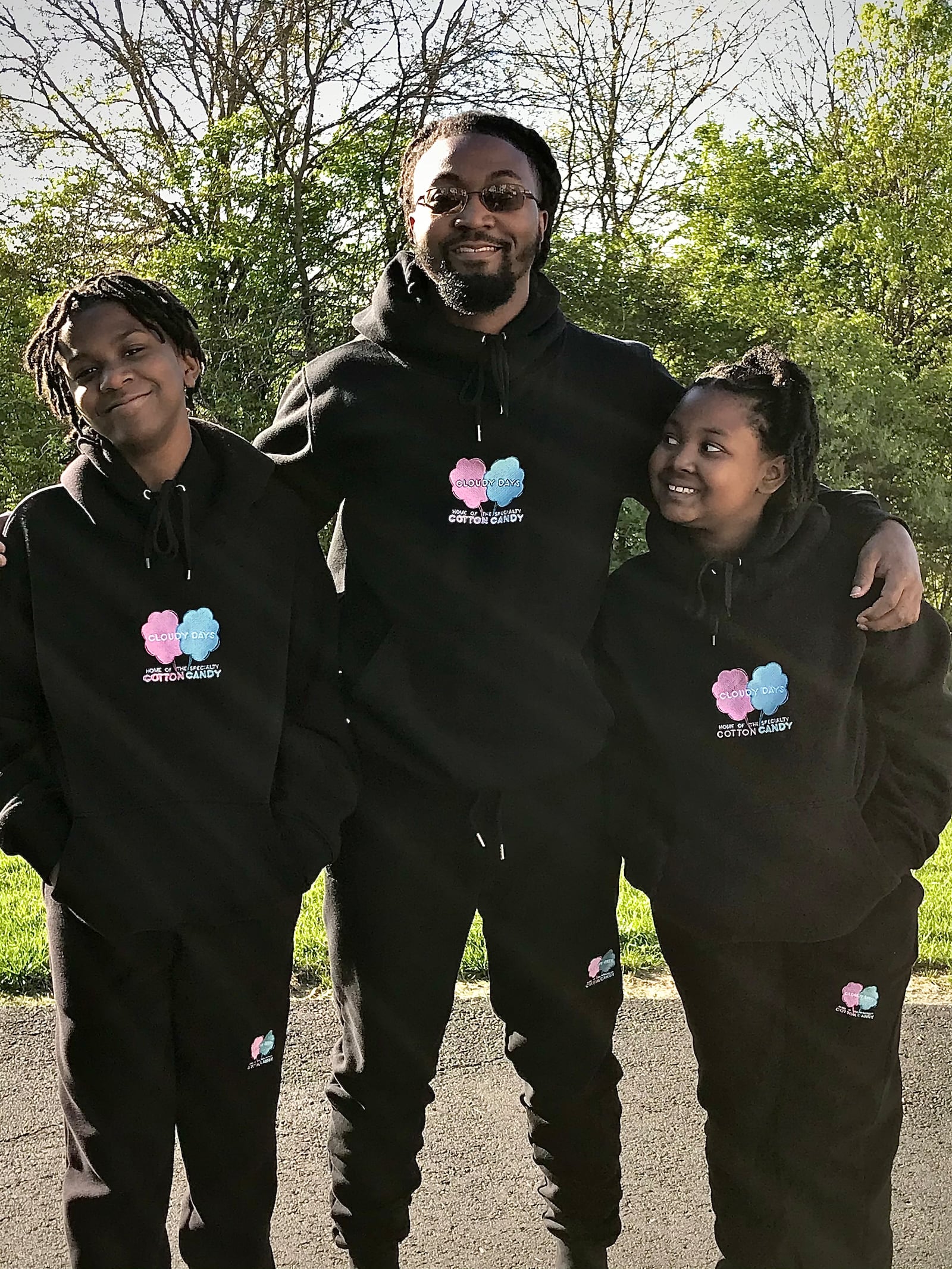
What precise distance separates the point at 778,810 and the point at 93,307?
1784 millimetres

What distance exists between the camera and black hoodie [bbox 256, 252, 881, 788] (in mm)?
2639

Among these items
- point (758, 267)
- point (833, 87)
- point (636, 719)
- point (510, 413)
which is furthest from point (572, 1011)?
point (833, 87)

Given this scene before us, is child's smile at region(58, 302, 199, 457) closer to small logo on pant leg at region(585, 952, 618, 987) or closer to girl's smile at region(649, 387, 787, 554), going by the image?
girl's smile at region(649, 387, 787, 554)

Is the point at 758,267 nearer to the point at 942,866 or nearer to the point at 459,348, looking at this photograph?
the point at 942,866

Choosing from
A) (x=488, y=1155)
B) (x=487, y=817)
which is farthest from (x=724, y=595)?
(x=488, y=1155)

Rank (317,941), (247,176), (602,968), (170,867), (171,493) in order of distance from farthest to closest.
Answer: (247,176)
(317,941)
(602,968)
(171,493)
(170,867)

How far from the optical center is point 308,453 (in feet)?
9.00

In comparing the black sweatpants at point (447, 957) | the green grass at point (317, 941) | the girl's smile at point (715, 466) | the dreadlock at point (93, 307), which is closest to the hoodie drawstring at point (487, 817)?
the black sweatpants at point (447, 957)

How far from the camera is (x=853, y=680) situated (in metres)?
2.62

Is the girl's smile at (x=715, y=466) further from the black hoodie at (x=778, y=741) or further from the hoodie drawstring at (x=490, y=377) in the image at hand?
the hoodie drawstring at (x=490, y=377)

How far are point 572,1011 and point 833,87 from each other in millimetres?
22133

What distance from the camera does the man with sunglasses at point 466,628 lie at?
264 cm

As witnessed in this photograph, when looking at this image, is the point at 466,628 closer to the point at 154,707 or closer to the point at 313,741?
the point at 313,741

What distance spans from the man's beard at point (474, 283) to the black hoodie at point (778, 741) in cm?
65
